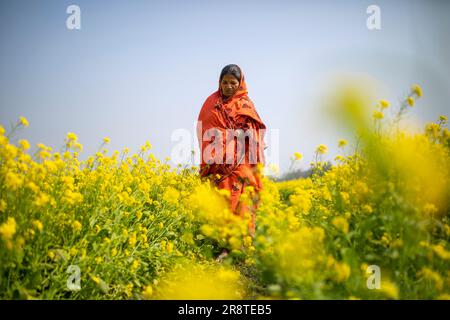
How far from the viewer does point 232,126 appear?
345 centimetres

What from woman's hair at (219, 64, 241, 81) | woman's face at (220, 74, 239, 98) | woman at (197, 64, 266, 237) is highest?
woman's hair at (219, 64, 241, 81)

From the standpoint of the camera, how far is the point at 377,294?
1728 millimetres

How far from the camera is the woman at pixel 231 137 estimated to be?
3.38 metres

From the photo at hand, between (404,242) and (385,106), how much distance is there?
0.73 metres

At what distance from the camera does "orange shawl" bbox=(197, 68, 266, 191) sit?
11.1ft

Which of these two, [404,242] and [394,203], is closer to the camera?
[404,242]

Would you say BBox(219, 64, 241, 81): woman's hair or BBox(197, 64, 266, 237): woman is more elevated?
BBox(219, 64, 241, 81): woman's hair

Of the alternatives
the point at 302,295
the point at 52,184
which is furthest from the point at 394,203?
the point at 52,184

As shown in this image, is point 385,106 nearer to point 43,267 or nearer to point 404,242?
point 404,242

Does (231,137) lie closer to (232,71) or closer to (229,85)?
(229,85)

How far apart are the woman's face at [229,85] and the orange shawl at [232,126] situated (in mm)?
51

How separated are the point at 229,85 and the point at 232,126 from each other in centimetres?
42

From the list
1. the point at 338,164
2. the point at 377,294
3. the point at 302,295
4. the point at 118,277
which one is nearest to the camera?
the point at 302,295

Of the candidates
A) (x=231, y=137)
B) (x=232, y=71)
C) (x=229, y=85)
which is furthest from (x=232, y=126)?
(x=232, y=71)
